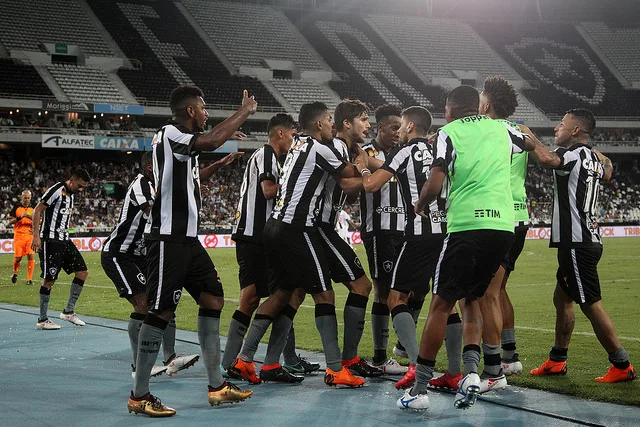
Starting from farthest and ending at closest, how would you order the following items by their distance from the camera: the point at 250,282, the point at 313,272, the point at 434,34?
the point at 434,34 → the point at 250,282 → the point at 313,272

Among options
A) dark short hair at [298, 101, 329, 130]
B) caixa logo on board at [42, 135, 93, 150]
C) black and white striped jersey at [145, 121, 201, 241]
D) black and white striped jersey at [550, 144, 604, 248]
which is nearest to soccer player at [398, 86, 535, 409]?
black and white striped jersey at [550, 144, 604, 248]

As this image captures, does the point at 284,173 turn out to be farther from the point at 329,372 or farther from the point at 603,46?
the point at 603,46

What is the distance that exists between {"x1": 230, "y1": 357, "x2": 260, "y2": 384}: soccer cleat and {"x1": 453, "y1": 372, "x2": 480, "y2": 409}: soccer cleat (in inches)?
83.5

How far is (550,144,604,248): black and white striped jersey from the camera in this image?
6797 millimetres

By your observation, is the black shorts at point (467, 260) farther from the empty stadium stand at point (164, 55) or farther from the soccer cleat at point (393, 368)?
the empty stadium stand at point (164, 55)

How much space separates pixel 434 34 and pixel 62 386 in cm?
5895

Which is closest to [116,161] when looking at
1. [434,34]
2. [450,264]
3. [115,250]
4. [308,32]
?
[308,32]

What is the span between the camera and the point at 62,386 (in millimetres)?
6738

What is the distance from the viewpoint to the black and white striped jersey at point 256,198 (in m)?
7.26

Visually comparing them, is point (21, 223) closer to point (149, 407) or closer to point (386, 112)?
point (386, 112)

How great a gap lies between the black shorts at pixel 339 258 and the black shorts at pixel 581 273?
1.79 meters

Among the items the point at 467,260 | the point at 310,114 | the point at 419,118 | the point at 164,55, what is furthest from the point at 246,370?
the point at 164,55

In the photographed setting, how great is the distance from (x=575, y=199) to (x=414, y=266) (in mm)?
1537

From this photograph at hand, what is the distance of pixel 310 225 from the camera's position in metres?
6.64
